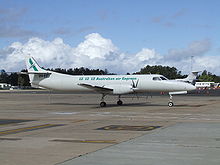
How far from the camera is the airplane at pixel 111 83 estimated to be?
103ft

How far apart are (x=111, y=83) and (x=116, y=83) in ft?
1.86

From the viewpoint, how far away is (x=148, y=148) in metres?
9.69

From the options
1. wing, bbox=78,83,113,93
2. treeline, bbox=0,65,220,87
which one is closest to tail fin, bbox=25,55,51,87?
wing, bbox=78,83,113,93

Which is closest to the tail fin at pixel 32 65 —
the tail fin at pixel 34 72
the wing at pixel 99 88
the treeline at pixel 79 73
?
the tail fin at pixel 34 72

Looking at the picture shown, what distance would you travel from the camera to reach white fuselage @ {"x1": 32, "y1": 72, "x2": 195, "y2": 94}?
31300mm

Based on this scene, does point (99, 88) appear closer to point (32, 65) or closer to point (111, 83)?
point (111, 83)

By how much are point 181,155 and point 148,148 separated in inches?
46.0

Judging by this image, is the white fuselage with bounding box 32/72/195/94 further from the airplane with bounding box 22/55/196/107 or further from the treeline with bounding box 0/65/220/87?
the treeline with bounding box 0/65/220/87

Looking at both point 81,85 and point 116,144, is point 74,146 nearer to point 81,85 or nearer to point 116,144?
point 116,144

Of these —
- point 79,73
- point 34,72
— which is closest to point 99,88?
point 34,72

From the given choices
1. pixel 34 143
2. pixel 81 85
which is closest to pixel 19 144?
pixel 34 143

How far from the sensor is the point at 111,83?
32.6 m

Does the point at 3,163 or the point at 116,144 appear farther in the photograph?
the point at 116,144

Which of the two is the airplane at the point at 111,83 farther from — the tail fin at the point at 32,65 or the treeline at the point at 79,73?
the treeline at the point at 79,73
